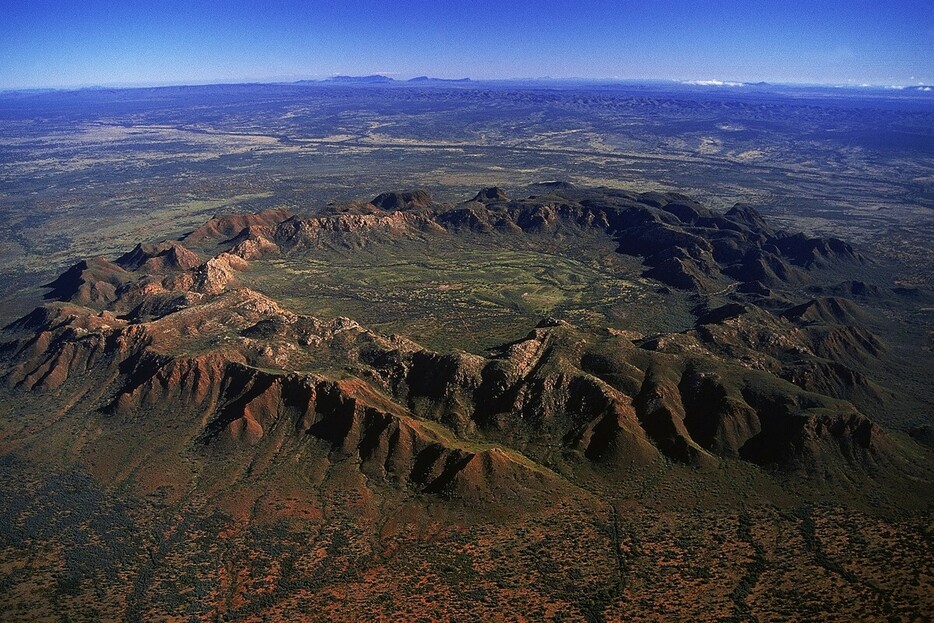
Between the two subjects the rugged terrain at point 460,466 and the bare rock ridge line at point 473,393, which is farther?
the bare rock ridge line at point 473,393

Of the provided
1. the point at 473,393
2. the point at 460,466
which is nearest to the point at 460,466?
the point at 460,466

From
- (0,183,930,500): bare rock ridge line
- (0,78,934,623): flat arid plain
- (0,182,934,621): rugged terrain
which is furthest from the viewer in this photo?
(0,183,930,500): bare rock ridge line

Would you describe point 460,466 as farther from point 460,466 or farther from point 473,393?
point 473,393

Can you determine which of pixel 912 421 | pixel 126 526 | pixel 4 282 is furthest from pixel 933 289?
pixel 4 282

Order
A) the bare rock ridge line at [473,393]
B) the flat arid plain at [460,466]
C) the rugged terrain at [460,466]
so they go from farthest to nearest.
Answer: the bare rock ridge line at [473,393] < the rugged terrain at [460,466] < the flat arid plain at [460,466]

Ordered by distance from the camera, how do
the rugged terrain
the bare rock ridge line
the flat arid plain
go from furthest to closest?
the bare rock ridge line
the rugged terrain
the flat arid plain

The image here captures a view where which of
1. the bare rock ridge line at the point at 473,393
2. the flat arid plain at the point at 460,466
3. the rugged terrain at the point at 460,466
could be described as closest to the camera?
the flat arid plain at the point at 460,466

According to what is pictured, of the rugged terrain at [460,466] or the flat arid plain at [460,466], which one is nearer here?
the flat arid plain at [460,466]

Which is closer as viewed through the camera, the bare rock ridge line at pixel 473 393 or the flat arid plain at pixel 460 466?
the flat arid plain at pixel 460 466

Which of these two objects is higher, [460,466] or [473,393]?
[473,393]

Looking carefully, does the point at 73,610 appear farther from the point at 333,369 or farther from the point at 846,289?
the point at 846,289
